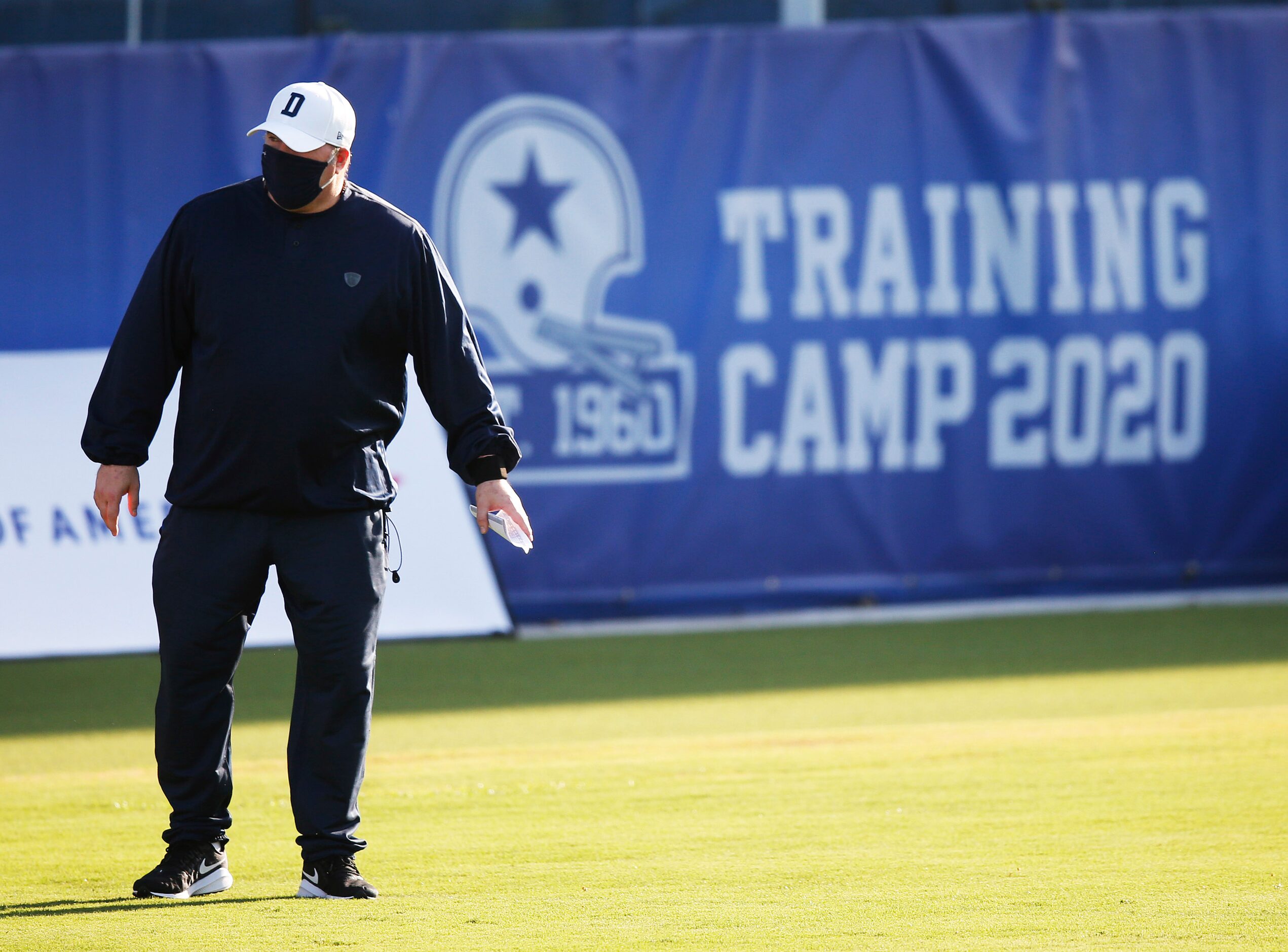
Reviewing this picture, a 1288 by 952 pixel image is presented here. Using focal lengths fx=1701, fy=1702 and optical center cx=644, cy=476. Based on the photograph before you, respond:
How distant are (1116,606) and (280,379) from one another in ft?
19.9

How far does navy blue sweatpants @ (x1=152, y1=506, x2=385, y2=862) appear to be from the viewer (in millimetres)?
3672

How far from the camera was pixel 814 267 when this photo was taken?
8.59 meters

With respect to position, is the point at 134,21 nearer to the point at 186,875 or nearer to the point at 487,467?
the point at 487,467

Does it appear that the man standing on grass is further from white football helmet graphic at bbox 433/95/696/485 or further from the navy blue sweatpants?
white football helmet graphic at bbox 433/95/696/485

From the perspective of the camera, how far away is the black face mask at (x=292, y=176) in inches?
141

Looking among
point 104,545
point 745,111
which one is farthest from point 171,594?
point 745,111

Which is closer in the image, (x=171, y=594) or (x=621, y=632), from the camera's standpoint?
(x=171, y=594)

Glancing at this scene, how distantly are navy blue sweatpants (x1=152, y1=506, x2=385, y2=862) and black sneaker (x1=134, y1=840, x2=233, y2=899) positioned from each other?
10cm

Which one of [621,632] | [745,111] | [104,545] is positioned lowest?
[621,632]

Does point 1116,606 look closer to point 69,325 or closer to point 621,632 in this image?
point 621,632

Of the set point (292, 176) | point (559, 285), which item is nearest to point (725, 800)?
point (292, 176)

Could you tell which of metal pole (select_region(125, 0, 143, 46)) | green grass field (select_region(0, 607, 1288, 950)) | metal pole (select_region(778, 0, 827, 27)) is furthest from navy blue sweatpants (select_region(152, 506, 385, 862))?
metal pole (select_region(778, 0, 827, 27))

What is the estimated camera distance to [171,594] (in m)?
3.68

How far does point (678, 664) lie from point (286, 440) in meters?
3.91
